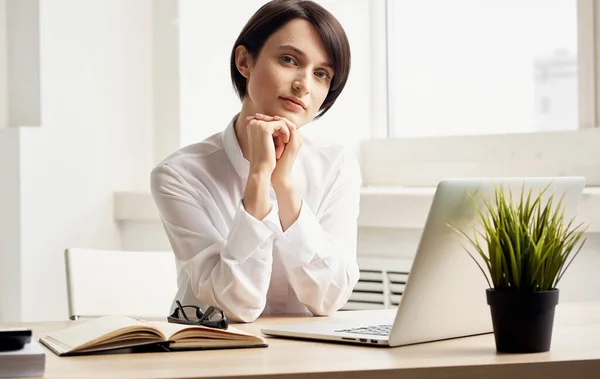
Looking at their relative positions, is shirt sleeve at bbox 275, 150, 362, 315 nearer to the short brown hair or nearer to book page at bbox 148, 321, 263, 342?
the short brown hair

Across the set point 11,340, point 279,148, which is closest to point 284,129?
point 279,148

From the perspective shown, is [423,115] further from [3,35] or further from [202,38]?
[3,35]

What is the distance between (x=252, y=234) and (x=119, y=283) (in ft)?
2.02

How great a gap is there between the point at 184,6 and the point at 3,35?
2.21 feet

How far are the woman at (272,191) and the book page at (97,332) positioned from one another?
0.40 m

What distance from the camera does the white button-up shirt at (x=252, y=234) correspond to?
1906 millimetres

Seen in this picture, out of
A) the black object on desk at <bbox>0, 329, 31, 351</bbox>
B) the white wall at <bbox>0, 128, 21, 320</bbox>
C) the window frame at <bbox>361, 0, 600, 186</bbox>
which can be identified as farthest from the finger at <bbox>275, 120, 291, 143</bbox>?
the white wall at <bbox>0, 128, 21, 320</bbox>

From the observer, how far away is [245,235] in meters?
1.89

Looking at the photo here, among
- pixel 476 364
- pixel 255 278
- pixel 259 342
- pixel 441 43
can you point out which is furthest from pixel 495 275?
pixel 441 43

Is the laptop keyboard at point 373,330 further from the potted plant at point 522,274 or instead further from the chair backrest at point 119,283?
the chair backrest at point 119,283

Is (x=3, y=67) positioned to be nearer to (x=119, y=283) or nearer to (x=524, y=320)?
(x=119, y=283)

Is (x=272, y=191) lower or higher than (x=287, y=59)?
lower

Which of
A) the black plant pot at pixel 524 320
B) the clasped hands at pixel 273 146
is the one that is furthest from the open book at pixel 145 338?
the clasped hands at pixel 273 146

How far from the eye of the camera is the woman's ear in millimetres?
2273
